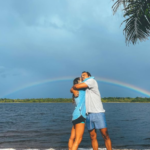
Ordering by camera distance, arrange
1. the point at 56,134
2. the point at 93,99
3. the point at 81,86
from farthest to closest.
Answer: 1. the point at 56,134
2. the point at 93,99
3. the point at 81,86

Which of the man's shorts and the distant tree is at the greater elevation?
the distant tree

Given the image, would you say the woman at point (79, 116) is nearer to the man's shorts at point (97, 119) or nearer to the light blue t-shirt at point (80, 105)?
the light blue t-shirt at point (80, 105)

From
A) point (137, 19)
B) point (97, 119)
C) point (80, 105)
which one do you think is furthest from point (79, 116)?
point (137, 19)

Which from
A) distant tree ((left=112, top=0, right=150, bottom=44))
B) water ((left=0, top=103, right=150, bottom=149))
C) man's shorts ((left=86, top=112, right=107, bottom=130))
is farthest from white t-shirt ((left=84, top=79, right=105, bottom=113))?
water ((left=0, top=103, right=150, bottom=149))

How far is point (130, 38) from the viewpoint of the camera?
798 centimetres

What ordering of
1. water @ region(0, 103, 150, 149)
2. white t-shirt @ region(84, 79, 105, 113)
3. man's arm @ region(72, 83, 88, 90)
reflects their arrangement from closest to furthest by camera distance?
1. man's arm @ region(72, 83, 88, 90)
2. white t-shirt @ region(84, 79, 105, 113)
3. water @ region(0, 103, 150, 149)

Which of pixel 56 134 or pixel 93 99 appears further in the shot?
pixel 56 134

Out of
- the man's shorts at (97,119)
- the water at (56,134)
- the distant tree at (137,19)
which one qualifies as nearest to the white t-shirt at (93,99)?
the man's shorts at (97,119)

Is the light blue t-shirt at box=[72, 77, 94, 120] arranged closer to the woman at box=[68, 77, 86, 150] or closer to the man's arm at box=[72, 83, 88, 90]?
the woman at box=[68, 77, 86, 150]

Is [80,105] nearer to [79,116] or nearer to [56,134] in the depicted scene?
[79,116]

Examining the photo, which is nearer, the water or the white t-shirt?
the white t-shirt

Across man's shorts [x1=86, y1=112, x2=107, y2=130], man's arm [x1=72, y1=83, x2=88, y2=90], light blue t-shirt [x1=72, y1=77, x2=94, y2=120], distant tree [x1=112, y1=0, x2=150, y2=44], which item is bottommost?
man's shorts [x1=86, y1=112, x2=107, y2=130]

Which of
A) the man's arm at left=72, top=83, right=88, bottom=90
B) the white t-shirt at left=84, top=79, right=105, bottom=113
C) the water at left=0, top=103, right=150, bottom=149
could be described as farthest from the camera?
the water at left=0, top=103, right=150, bottom=149

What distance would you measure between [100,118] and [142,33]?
365 cm
